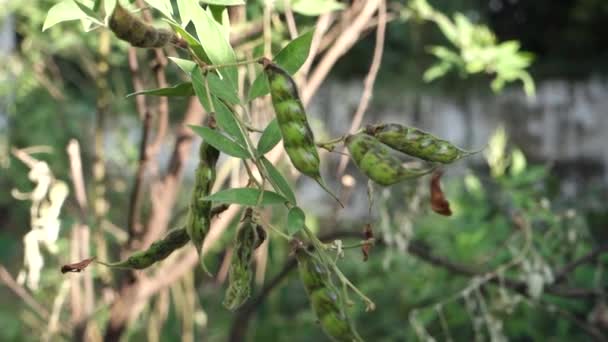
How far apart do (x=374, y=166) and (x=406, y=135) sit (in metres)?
0.04

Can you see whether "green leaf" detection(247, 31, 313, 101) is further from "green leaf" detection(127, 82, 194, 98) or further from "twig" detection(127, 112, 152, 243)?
"twig" detection(127, 112, 152, 243)

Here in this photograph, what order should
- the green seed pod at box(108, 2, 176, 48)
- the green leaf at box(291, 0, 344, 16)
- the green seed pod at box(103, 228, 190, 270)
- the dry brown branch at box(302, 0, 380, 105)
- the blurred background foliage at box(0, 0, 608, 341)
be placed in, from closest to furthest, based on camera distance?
the green seed pod at box(108, 2, 176, 48) → the green seed pod at box(103, 228, 190, 270) → the green leaf at box(291, 0, 344, 16) → the dry brown branch at box(302, 0, 380, 105) → the blurred background foliage at box(0, 0, 608, 341)

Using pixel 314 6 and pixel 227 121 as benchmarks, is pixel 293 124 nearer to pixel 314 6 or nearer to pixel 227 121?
pixel 227 121

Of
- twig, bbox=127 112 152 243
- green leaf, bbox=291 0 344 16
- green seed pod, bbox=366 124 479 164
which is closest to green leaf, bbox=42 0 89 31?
green seed pod, bbox=366 124 479 164

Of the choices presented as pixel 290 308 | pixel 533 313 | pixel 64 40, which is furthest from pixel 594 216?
pixel 64 40

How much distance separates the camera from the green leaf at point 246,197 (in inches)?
20.6

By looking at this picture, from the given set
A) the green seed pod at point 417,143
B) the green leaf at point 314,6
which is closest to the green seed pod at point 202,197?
the green seed pod at point 417,143

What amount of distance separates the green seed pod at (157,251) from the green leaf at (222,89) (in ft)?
0.38

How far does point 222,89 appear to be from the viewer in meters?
0.54

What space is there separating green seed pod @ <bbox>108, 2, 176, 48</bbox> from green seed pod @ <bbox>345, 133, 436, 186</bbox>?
0.41 ft

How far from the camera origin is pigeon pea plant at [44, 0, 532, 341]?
50 centimetres

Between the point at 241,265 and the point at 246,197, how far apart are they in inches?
1.6

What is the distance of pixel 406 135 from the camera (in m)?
0.52

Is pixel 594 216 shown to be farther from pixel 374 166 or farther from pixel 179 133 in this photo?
pixel 374 166
